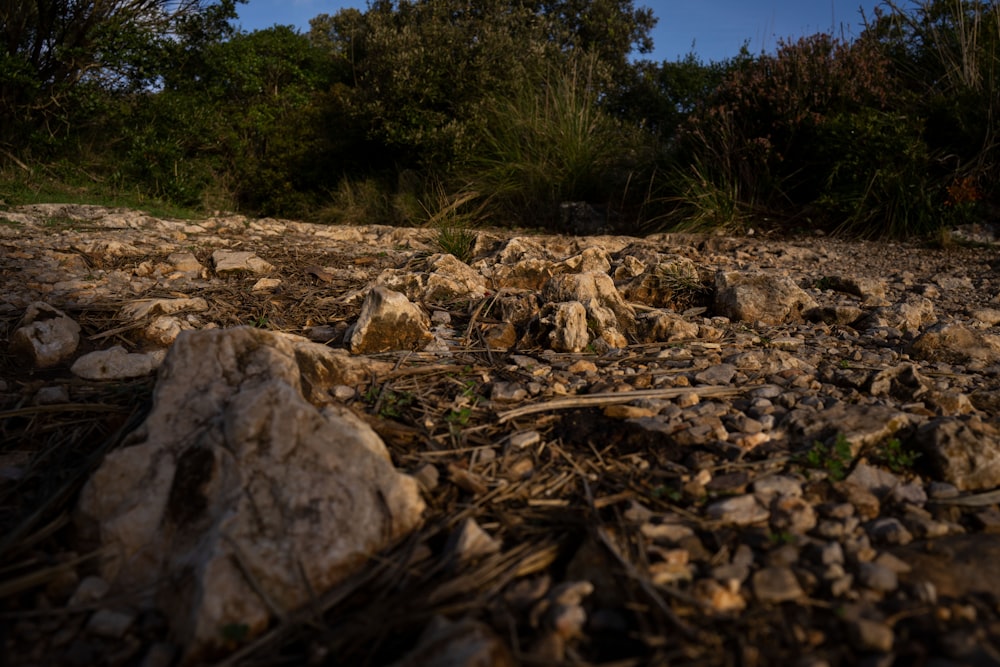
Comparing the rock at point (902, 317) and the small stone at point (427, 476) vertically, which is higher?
the rock at point (902, 317)

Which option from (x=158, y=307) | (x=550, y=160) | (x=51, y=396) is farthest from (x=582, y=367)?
(x=550, y=160)

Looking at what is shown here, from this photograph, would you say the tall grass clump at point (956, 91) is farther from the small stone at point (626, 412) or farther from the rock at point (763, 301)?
the small stone at point (626, 412)

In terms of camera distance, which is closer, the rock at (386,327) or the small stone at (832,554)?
the small stone at (832,554)

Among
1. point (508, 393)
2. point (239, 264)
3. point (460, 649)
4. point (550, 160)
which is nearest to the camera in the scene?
point (460, 649)

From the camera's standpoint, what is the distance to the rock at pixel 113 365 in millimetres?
2152

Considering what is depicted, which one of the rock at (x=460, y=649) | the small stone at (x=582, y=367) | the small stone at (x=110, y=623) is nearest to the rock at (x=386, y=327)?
the small stone at (x=582, y=367)

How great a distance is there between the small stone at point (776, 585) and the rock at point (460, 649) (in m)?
0.51

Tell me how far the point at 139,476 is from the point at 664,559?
45.6 inches

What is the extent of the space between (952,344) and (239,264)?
357 centimetres

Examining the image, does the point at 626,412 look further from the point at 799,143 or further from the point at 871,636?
the point at 799,143

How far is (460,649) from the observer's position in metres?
1.05

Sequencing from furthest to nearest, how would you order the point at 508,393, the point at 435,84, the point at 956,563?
1. the point at 435,84
2. the point at 508,393
3. the point at 956,563

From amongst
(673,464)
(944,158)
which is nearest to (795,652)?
(673,464)

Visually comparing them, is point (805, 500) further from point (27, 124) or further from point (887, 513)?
point (27, 124)
